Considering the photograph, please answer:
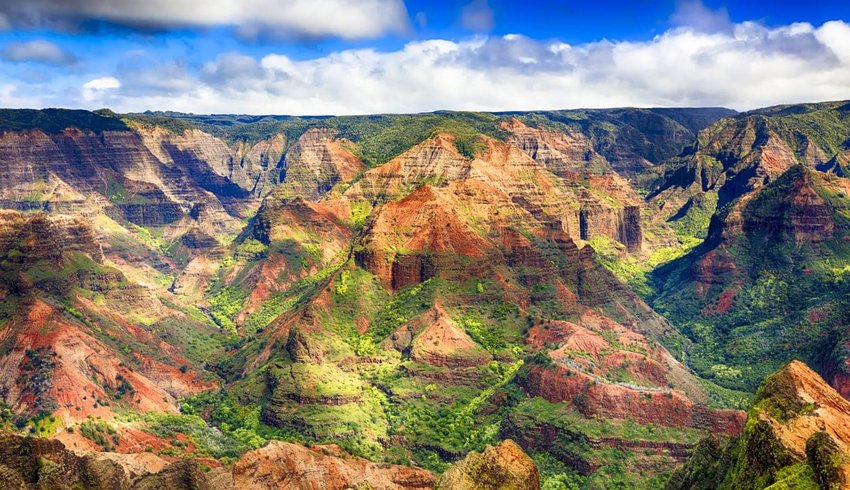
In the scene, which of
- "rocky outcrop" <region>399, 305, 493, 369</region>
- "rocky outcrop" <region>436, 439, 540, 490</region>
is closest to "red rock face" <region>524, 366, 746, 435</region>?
"rocky outcrop" <region>399, 305, 493, 369</region>

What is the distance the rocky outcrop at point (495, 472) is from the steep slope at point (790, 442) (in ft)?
54.2

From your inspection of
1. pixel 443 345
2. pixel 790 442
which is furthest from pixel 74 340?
pixel 790 442

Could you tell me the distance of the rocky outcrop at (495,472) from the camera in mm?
56594

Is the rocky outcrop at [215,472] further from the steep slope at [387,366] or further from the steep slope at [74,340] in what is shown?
the steep slope at [74,340]

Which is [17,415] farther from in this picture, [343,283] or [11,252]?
[343,283]

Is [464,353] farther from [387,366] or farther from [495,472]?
[495,472]

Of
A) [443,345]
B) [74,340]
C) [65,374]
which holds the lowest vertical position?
[65,374]

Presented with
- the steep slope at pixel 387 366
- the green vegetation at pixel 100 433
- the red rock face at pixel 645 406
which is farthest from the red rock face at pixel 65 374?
the red rock face at pixel 645 406

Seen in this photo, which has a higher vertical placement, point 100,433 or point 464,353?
point 464,353

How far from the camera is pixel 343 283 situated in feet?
561

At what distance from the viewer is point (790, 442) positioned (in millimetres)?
63656

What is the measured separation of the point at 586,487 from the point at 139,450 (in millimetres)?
58441

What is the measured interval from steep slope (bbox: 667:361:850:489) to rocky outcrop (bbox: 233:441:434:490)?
36.1 metres

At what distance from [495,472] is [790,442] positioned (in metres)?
22.3
